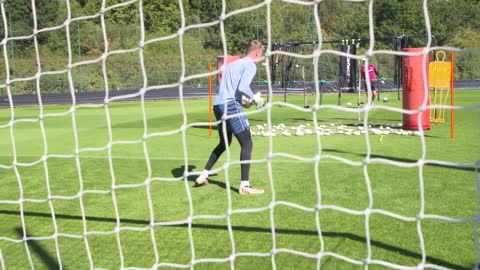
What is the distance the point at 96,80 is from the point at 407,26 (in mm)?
19050

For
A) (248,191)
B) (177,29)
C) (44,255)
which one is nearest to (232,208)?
(248,191)

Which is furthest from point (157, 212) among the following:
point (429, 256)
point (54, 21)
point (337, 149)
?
point (54, 21)

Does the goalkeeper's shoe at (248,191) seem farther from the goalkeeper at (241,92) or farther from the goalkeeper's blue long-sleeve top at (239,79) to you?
the goalkeeper's blue long-sleeve top at (239,79)

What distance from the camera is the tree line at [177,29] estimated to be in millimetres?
22250

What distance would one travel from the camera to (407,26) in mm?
35969

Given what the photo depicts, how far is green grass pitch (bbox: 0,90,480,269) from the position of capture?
4.39 metres

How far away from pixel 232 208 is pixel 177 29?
17.4 metres

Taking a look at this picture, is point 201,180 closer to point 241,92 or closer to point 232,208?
point 232,208

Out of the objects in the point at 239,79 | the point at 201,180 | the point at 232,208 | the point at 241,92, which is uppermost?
the point at 239,79

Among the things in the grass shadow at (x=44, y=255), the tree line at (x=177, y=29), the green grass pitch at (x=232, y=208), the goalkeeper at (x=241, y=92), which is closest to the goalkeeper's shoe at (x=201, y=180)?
the green grass pitch at (x=232, y=208)

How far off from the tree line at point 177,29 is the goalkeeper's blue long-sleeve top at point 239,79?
11.0m

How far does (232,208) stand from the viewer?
19.7 ft

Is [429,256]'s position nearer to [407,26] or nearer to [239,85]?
[239,85]

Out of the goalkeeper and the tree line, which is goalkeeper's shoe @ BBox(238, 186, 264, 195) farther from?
the tree line
